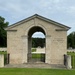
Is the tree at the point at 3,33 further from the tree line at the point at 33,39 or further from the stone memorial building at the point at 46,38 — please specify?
the stone memorial building at the point at 46,38

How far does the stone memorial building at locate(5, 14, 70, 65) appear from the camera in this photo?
74.4ft

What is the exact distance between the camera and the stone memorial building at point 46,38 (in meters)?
22.7

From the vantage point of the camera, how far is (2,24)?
7650 centimetres

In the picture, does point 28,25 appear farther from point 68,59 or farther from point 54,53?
point 68,59

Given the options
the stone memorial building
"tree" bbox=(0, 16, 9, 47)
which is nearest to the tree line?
"tree" bbox=(0, 16, 9, 47)

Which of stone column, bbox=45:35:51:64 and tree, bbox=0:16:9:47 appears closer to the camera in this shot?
stone column, bbox=45:35:51:64

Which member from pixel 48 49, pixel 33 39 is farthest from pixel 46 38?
pixel 33 39

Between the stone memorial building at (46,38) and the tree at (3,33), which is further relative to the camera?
the tree at (3,33)

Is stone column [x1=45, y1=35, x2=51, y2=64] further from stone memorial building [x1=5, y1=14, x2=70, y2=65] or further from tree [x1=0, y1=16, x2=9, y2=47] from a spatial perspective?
tree [x1=0, y1=16, x2=9, y2=47]

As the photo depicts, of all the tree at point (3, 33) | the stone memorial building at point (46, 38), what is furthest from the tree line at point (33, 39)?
the stone memorial building at point (46, 38)

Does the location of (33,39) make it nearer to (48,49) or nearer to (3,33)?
(3,33)

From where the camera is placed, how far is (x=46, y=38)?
22906 mm

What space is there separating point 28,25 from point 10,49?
3310mm

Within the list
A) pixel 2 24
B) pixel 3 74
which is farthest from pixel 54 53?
pixel 2 24
